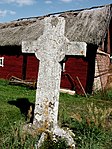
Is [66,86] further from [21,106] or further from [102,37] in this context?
[21,106]

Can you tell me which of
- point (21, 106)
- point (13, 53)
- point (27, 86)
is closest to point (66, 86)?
point (27, 86)

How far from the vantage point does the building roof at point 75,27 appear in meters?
14.3

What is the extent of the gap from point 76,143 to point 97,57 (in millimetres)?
10219

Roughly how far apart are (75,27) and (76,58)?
1.86 m

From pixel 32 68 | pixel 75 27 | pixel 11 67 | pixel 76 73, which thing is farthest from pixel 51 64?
pixel 11 67

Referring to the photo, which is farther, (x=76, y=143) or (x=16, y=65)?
(x=16, y=65)

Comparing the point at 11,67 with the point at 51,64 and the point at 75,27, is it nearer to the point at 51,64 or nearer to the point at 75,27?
the point at 75,27

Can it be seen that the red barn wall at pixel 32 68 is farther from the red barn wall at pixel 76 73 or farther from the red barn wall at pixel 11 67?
the red barn wall at pixel 76 73

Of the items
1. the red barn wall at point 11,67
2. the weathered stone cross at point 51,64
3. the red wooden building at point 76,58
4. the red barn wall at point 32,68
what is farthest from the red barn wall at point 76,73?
the weathered stone cross at point 51,64

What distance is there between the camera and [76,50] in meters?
5.24

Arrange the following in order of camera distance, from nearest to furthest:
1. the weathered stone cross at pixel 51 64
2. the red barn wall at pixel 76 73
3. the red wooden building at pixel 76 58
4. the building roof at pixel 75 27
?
1. the weathered stone cross at pixel 51 64
2. the building roof at pixel 75 27
3. the red wooden building at pixel 76 58
4. the red barn wall at pixel 76 73

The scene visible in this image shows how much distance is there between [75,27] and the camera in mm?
15773

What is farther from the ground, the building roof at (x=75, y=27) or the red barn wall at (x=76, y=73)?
the building roof at (x=75, y=27)

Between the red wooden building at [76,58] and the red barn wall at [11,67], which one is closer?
the red wooden building at [76,58]
